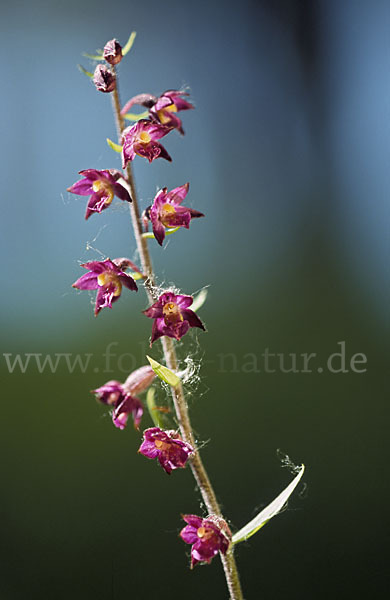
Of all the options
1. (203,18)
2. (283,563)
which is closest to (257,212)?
(203,18)

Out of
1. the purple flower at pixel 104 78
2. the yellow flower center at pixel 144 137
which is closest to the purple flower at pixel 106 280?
the yellow flower center at pixel 144 137

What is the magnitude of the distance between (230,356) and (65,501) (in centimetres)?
111

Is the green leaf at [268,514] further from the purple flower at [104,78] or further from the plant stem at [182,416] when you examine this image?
the purple flower at [104,78]

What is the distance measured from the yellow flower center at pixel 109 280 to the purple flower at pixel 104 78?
33 cm

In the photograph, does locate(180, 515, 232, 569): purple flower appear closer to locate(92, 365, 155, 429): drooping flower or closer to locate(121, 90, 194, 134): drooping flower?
locate(92, 365, 155, 429): drooping flower

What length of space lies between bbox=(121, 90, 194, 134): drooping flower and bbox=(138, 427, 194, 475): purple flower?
573mm

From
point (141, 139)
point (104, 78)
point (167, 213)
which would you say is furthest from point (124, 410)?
point (104, 78)

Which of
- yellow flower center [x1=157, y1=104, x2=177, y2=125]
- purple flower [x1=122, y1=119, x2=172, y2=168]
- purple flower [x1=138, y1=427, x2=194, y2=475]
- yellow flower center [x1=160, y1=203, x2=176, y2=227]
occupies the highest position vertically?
yellow flower center [x1=157, y1=104, x2=177, y2=125]

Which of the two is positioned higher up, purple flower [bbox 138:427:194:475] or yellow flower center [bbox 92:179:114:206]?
yellow flower center [bbox 92:179:114:206]

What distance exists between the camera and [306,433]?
280cm

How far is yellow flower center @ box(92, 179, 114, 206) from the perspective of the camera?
943mm

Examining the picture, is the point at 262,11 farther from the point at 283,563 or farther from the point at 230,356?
the point at 283,563

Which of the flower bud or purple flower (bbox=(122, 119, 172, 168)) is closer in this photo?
purple flower (bbox=(122, 119, 172, 168))

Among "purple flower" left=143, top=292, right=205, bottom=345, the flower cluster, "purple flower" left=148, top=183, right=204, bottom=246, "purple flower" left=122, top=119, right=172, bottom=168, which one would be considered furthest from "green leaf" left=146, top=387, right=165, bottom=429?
"purple flower" left=122, top=119, right=172, bottom=168
